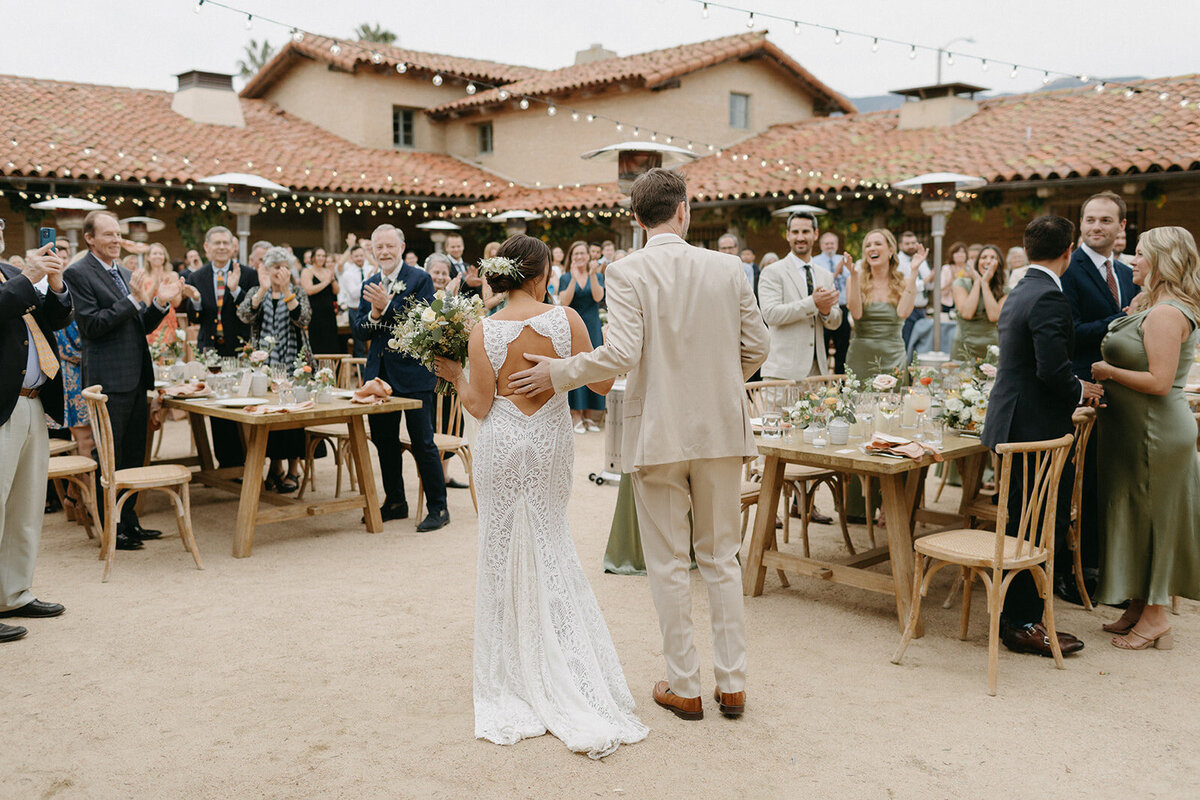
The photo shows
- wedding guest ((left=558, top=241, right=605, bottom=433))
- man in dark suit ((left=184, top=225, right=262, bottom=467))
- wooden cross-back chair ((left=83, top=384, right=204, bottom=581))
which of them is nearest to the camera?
wooden cross-back chair ((left=83, top=384, right=204, bottom=581))

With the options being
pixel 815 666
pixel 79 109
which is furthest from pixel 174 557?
pixel 79 109

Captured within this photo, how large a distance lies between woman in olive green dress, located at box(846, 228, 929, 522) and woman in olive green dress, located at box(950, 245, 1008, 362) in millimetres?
991

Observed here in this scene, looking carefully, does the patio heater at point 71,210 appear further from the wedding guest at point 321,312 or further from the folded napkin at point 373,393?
the folded napkin at point 373,393

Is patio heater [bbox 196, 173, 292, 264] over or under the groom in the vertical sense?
over

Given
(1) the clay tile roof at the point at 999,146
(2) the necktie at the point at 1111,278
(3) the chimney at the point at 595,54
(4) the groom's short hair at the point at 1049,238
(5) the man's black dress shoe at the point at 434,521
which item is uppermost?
(3) the chimney at the point at 595,54

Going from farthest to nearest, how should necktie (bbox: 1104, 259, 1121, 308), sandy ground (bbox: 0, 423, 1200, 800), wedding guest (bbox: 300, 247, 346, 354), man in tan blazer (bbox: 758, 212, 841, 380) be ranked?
wedding guest (bbox: 300, 247, 346, 354) < man in tan blazer (bbox: 758, 212, 841, 380) < necktie (bbox: 1104, 259, 1121, 308) < sandy ground (bbox: 0, 423, 1200, 800)

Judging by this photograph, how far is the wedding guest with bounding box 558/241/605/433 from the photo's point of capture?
388 inches

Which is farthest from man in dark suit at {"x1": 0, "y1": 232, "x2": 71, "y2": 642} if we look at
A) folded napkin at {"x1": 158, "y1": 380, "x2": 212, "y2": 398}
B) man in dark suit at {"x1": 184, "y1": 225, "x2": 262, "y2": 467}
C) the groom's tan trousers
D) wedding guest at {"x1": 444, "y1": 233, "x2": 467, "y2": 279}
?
wedding guest at {"x1": 444, "y1": 233, "x2": 467, "y2": 279}

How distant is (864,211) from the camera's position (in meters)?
15.1

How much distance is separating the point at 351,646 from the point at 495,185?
16659 mm

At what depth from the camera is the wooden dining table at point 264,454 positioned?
5.84 meters

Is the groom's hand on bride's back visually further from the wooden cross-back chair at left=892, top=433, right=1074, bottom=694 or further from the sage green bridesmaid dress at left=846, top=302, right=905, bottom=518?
the sage green bridesmaid dress at left=846, top=302, right=905, bottom=518

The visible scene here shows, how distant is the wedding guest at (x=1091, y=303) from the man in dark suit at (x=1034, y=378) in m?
0.71

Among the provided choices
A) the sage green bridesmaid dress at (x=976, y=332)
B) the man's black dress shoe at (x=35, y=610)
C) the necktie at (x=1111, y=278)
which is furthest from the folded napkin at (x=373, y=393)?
the sage green bridesmaid dress at (x=976, y=332)
